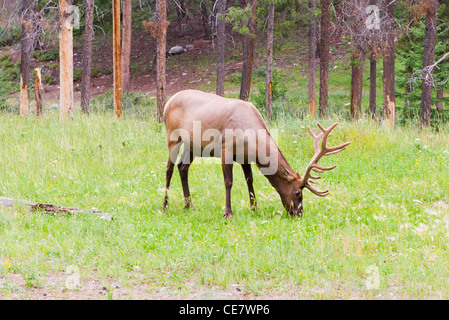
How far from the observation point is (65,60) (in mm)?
16406

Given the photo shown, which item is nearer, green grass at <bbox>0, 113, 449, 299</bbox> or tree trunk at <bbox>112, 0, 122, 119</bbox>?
green grass at <bbox>0, 113, 449, 299</bbox>

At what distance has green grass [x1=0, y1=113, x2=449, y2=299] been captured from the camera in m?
5.75

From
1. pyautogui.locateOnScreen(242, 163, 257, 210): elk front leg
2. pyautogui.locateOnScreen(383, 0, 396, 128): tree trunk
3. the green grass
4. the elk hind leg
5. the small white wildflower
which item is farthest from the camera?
pyautogui.locateOnScreen(383, 0, 396, 128): tree trunk

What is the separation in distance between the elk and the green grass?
405 mm

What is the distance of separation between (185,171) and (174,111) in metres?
0.98

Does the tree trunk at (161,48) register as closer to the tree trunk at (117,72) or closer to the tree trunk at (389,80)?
the tree trunk at (117,72)

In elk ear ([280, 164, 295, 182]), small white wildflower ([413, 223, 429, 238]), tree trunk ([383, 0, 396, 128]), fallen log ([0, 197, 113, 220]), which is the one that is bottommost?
fallen log ([0, 197, 113, 220])

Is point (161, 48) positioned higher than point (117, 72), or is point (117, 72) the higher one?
point (161, 48)

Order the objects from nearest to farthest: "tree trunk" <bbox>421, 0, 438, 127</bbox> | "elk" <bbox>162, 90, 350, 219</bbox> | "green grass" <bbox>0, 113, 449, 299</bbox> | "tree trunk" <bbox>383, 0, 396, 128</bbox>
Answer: "green grass" <bbox>0, 113, 449, 299</bbox>, "elk" <bbox>162, 90, 350, 219</bbox>, "tree trunk" <bbox>421, 0, 438, 127</bbox>, "tree trunk" <bbox>383, 0, 396, 128</bbox>

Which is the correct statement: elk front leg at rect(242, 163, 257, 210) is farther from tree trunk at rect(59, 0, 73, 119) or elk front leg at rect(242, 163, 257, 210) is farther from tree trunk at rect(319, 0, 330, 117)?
tree trunk at rect(319, 0, 330, 117)

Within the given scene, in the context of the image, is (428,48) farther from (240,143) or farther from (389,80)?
(240,143)

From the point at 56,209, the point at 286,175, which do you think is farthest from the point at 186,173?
the point at 56,209

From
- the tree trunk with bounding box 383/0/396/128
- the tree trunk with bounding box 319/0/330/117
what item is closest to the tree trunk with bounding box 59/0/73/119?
the tree trunk with bounding box 319/0/330/117

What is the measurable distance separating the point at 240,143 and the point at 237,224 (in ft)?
3.94
